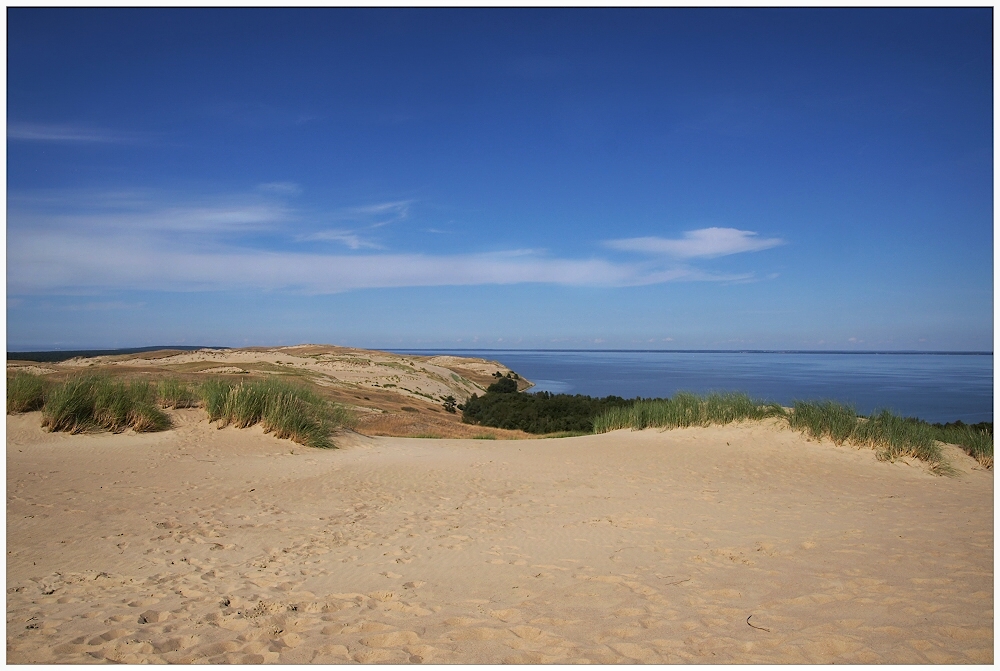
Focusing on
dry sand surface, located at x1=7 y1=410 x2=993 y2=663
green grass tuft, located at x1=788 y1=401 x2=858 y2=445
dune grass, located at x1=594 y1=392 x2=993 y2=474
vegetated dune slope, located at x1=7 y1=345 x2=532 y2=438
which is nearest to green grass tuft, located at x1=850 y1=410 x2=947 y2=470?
dune grass, located at x1=594 y1=392 x2=993 y2=474

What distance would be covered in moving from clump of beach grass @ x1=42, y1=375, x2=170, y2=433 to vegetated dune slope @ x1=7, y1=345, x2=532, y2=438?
7143 millimetres

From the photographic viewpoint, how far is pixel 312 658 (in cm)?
359

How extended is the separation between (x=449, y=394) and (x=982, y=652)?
39326mm

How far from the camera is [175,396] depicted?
14.5 metres

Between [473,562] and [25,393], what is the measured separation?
11858mm

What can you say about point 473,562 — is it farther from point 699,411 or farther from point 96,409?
point 699,411

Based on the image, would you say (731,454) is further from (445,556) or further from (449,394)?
(449,394)

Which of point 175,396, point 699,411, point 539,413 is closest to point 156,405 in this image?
point 175,396

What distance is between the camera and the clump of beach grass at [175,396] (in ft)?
47.0

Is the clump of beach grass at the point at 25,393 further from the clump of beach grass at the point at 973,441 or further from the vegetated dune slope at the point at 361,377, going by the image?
the clump of beach grass at the point at 973,441

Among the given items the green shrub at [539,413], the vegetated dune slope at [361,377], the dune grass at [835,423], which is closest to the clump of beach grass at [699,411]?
the dune grass at [835,423]

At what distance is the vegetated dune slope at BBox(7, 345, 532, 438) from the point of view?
72.6 feet

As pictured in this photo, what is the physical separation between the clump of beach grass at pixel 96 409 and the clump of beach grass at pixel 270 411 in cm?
113

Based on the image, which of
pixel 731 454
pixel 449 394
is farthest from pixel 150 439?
pixel 449 394
